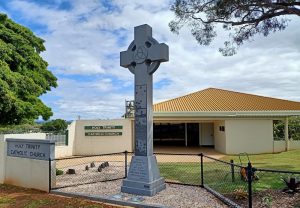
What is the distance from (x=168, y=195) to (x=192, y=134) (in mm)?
19378

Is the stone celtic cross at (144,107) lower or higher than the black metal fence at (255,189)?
higher

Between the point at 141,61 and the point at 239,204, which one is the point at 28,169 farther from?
the point at 239,204

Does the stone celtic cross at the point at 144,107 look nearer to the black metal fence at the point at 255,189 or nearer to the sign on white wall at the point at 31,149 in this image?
the black metal fence at the point at 255,189

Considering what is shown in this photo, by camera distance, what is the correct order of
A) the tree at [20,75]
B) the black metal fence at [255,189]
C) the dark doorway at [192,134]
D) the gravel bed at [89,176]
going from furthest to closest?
the dark doorway at [192,134] → the tree at [20,75] → the gravel bed at [89,176] → the black metal fence at [255,189]

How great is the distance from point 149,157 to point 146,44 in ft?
9.96

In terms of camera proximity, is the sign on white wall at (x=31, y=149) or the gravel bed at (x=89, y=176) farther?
the gravel bed at (x=89, y=176)

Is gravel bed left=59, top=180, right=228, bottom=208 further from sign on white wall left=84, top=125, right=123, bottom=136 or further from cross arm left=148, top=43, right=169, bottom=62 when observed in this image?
sign on white wall left=84, top=125, right=123, bottom=136

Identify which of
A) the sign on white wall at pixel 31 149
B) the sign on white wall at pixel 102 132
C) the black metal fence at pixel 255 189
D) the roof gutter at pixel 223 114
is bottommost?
the black metal fence at pixel 255 189

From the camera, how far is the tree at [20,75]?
42.3ft

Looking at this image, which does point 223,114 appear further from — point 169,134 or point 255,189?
point 255,189

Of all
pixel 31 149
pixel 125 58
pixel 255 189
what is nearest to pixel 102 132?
pixel 31 149

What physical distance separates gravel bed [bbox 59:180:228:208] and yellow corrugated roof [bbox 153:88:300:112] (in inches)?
498

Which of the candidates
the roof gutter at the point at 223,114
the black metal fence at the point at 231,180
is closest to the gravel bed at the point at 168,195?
the black metal fence at the point at 231,180

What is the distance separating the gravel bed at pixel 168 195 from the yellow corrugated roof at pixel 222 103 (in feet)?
41.5
